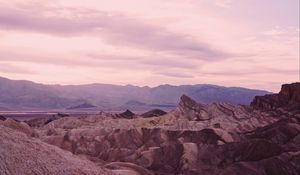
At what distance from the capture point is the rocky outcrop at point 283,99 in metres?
81.6

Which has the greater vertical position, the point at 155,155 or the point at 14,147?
the point at 14,147

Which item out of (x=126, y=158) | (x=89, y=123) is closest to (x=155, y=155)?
(x=126, y=158)

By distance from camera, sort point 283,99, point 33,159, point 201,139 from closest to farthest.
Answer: point 33,159 → point 201,139 → point 283,99

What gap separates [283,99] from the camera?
84250 mm

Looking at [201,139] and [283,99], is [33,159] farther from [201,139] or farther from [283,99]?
[283,99]

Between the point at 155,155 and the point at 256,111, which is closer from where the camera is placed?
the point at 155,155

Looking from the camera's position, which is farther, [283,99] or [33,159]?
[283,99]

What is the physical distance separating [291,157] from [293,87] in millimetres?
38278

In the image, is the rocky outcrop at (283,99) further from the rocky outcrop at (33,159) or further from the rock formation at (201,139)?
the rocky outcrop at (33,159)

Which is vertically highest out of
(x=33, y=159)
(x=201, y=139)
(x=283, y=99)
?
(x=283, y=99)

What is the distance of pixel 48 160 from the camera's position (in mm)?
19234

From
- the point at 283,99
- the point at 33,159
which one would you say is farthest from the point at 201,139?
the point at 33,159

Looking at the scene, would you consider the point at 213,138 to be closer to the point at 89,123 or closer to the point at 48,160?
the point at 89,123

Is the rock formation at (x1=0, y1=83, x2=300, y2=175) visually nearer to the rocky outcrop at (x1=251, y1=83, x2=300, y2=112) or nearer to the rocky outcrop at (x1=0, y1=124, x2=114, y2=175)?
the rocky outcrop at (x1=251, y1=83, x2=300, y2=112)
